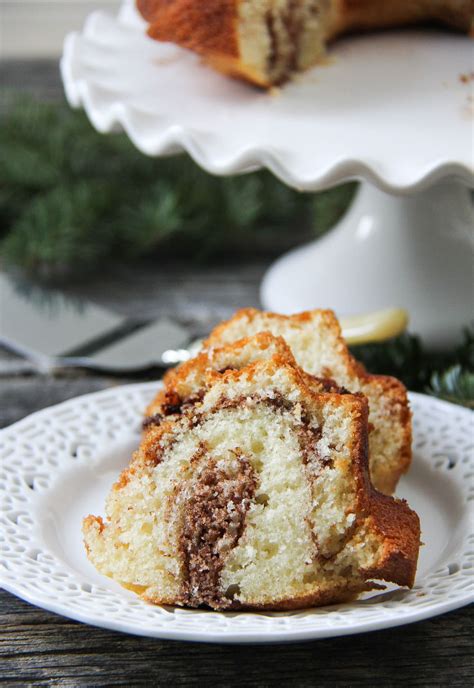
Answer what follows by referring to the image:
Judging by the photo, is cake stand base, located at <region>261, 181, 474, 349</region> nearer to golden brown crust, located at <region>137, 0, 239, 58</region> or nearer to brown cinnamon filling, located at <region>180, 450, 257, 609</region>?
golden brown crust, located at <region>137, 0, 239, 58</region>

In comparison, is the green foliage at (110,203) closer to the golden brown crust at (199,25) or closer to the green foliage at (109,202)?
the green foliage at (109,202)

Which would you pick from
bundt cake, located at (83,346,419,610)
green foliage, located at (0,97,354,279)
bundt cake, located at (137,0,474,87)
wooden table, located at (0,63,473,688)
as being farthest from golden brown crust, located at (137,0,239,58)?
wooden table, located at (0,63,473,688)

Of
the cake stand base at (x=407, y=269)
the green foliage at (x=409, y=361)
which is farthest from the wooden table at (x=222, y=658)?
the cake stand base at (x=407, y=269)

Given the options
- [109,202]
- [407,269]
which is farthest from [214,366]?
[109,202]

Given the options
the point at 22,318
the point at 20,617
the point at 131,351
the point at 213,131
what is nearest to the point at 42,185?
the point at 22,318

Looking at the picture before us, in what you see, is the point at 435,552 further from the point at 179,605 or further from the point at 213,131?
the point at 213,131
